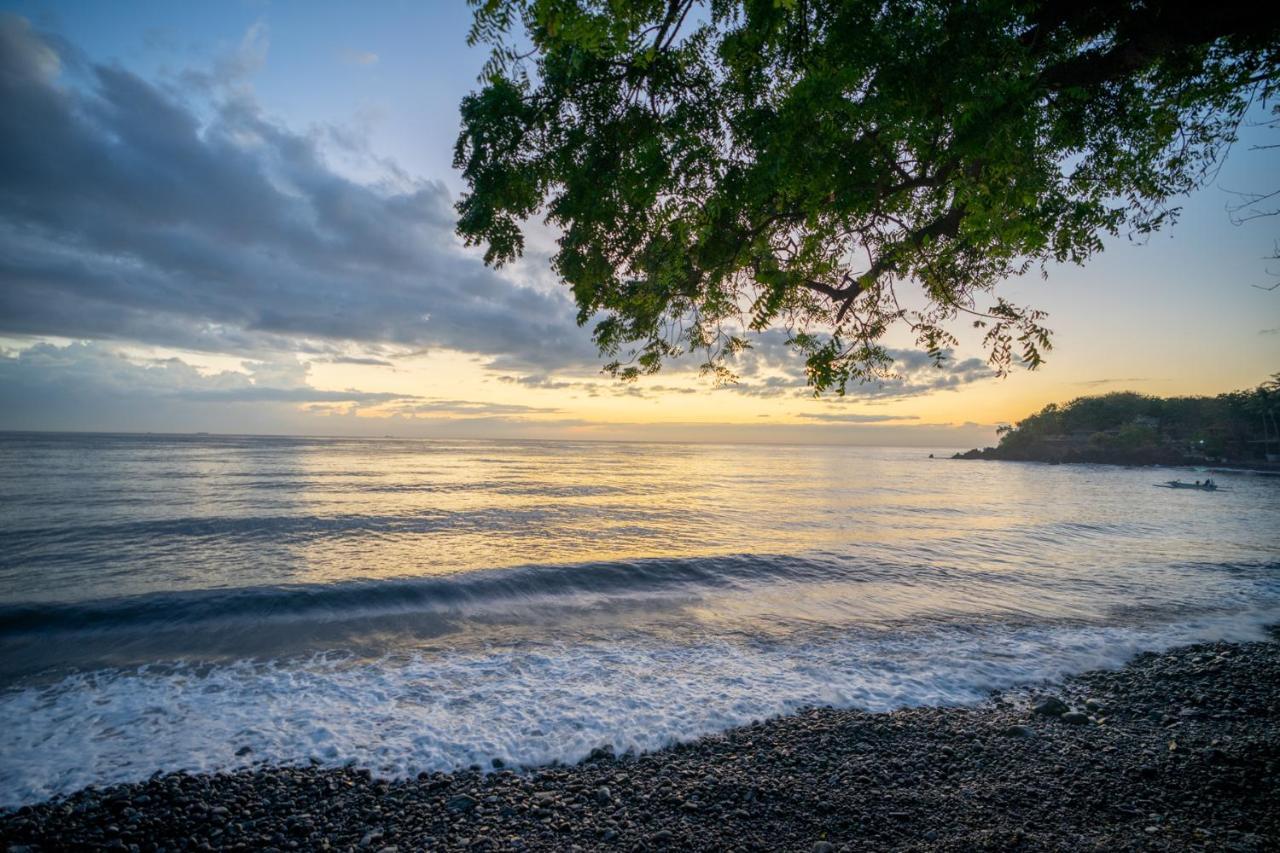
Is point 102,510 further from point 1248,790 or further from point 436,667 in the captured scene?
point 1248,790

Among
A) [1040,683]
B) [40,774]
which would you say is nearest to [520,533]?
[40,774]

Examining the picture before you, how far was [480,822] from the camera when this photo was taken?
169 inches

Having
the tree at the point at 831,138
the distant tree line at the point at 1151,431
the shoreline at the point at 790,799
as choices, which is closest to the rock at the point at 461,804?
the shoreline at the point at 790,799

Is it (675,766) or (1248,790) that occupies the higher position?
(1248,790)

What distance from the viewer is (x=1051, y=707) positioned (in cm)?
638

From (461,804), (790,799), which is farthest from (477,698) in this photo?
(790,799)

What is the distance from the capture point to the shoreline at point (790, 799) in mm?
3949

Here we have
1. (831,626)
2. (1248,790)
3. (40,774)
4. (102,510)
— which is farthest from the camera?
(102,510)

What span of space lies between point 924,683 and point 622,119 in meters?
8.29

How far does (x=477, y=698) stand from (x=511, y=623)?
3569mm

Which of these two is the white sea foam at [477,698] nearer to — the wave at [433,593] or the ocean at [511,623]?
the ocean at [511,623]

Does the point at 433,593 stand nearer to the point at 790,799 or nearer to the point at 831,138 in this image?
the point at 790,799

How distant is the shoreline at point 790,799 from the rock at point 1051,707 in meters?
0.37

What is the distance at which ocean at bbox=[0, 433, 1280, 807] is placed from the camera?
601cm
